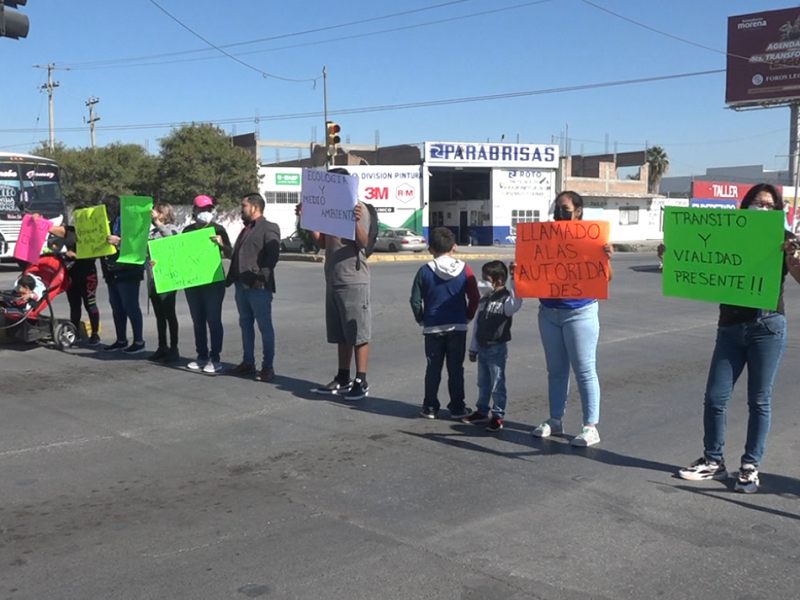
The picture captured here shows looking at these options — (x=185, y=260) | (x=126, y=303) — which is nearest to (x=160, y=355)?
(x=126, y=303)

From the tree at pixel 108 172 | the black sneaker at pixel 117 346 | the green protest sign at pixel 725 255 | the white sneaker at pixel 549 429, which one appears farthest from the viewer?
the tree at pixel 108 172

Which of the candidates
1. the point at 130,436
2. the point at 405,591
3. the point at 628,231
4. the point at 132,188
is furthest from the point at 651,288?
the point at 628,231

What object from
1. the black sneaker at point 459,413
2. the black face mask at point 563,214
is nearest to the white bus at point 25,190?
the black sneaker at point 459,413

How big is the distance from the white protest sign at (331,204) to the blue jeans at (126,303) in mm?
3211

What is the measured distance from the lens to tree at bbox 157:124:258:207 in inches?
1740

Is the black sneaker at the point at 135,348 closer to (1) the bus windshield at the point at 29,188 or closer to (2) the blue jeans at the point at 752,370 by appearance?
(2) the blue jeans at the point at 752,370

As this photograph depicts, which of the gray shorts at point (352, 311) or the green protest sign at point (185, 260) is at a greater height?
the green protest sign at point (185, 260)

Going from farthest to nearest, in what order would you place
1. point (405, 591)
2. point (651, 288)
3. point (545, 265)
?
point (651, 288) → point (545, 265) → point (405, 591)

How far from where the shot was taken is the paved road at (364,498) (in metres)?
4.06

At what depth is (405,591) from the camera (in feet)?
12.8

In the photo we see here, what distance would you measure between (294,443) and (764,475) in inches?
134

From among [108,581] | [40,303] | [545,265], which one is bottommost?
[108,581]

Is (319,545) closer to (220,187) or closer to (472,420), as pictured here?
(472,420)

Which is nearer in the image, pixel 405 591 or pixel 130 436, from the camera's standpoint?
pixel 405 591
